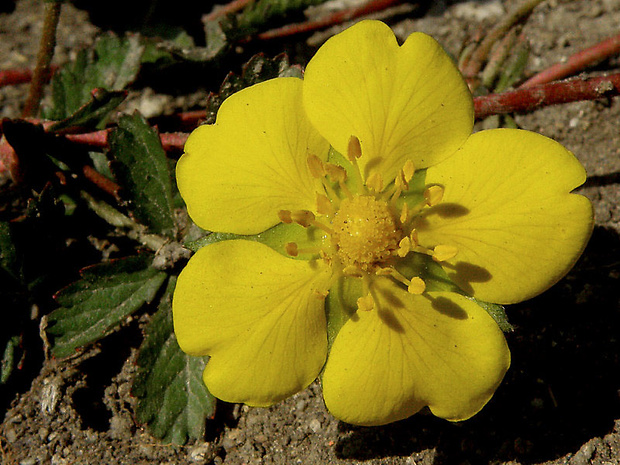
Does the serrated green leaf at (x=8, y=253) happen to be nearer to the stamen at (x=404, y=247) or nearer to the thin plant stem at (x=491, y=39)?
the stamen at (x=404, y=247)

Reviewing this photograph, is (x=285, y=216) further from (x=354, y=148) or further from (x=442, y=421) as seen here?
(x=442, y=421)

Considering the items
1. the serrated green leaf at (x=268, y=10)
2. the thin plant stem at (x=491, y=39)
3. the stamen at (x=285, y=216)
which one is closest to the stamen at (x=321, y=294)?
the stamen at (x=285, y=216)

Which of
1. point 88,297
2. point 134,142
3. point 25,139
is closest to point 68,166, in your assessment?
point 25,139

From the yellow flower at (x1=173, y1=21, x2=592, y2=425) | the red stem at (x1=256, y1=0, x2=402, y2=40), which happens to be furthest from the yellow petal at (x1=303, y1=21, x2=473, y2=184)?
the red stem at (x1=256, y1=0, x2=402, y2=40)

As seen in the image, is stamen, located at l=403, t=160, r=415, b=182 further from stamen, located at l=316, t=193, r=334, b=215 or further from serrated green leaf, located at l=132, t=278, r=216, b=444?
serrated green leaf, located at l=132, t=278, r=216, b=444

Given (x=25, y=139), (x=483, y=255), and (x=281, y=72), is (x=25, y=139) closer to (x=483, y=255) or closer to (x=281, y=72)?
(x=281, y=72)

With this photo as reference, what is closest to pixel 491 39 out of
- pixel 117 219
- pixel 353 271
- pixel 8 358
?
pixel 353 271
